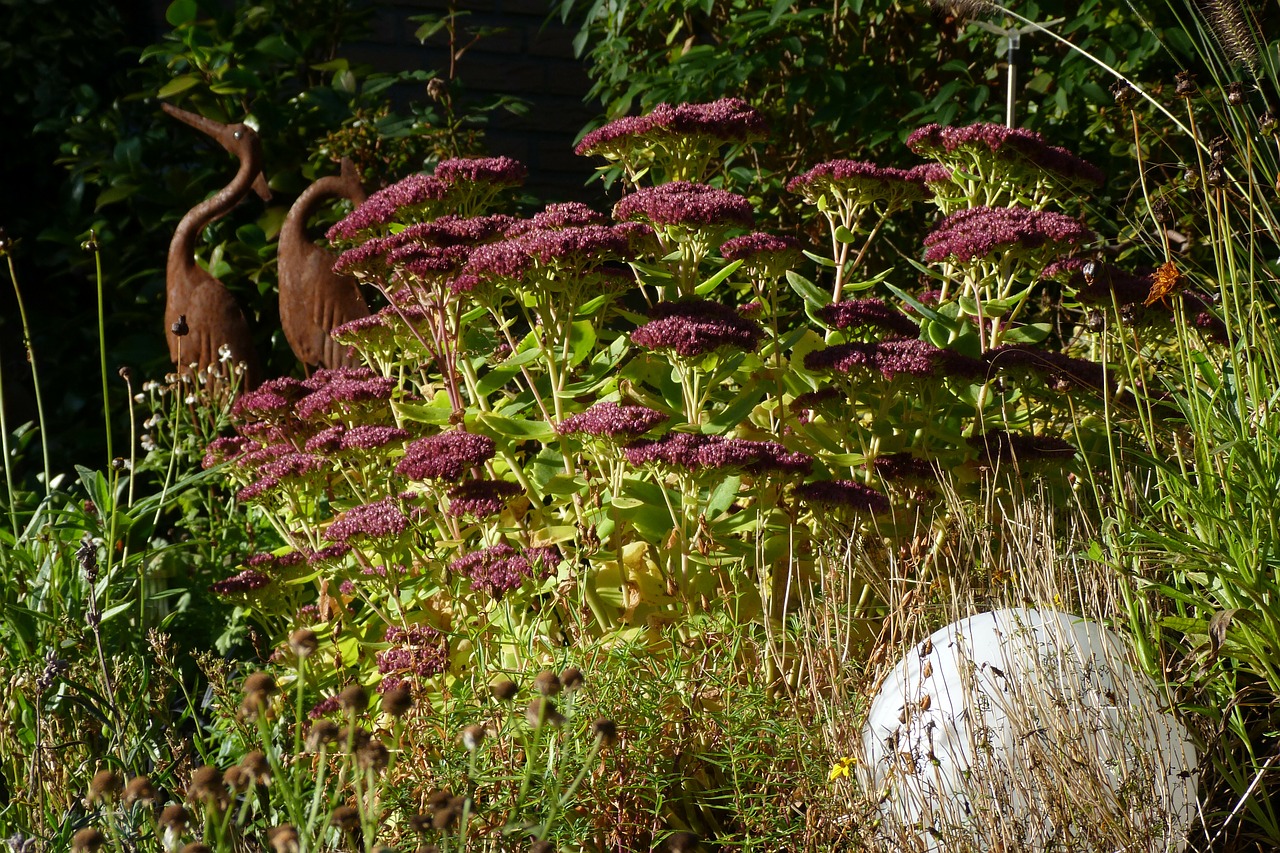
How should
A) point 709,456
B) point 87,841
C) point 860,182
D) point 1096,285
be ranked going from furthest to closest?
1. point 860,182
2. point 1096,285
3. point 709,456
4. point 87,841

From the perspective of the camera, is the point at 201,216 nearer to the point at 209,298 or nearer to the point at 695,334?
the point at 209,298

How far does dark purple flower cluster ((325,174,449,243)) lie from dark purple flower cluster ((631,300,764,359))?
66 cm

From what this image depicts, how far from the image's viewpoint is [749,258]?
8.34ft

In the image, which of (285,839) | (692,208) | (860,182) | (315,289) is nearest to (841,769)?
(285,839)

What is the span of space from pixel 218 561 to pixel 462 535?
1.15 metres

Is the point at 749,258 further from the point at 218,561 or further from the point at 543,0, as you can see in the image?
the point at 543,0

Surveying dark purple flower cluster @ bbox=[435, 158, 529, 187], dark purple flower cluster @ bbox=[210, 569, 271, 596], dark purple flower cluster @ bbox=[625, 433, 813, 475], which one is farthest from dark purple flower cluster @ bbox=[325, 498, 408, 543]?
dark purple flower cluster @ bbox=[435, 158, 529, 187]

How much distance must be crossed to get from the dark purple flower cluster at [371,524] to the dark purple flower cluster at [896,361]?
850mm

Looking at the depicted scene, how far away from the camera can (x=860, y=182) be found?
9.17 ft

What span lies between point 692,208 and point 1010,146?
0.78 metres

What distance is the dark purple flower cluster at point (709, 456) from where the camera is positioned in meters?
2.10

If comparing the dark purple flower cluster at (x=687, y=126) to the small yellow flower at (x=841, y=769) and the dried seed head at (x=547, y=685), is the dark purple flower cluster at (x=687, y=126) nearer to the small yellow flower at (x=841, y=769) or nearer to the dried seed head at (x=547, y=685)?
the small yellow flower at (x=841, y=769)

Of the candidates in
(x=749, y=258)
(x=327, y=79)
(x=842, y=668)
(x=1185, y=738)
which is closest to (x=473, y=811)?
(x=842, y=668)

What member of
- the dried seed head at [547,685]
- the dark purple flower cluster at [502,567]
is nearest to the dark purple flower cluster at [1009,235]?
the dark purple flower cluster at [502,567]
